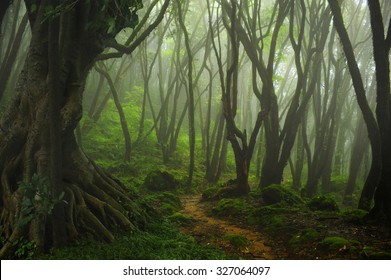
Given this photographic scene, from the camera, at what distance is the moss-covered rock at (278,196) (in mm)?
7555

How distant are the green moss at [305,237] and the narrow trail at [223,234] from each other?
1.34ft

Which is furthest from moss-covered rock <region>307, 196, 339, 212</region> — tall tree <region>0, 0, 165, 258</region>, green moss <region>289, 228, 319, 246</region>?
tall tree <region>0, 0, 165, 258</region>

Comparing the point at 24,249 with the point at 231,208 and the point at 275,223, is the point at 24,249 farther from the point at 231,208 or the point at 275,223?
the point at 231,208

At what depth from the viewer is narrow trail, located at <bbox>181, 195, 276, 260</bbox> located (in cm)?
496

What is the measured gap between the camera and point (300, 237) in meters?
5.10

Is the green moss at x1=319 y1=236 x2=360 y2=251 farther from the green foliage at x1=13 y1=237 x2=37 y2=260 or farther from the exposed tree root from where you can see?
the green foliage at x1=13 y1=237 x2=37 y2=260

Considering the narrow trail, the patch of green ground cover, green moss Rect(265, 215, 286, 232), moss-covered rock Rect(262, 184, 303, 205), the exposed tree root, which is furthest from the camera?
moss-covered rock Rect(262, 184, 303, 205)

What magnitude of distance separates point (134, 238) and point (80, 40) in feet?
10.9

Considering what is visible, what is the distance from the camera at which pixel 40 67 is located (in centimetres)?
492

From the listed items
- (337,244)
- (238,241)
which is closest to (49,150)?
(238,241)

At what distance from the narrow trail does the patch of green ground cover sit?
0.33 metres

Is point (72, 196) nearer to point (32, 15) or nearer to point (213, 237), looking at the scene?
point (213, 237)

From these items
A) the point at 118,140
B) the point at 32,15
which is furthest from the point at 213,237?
the point at 118,140
